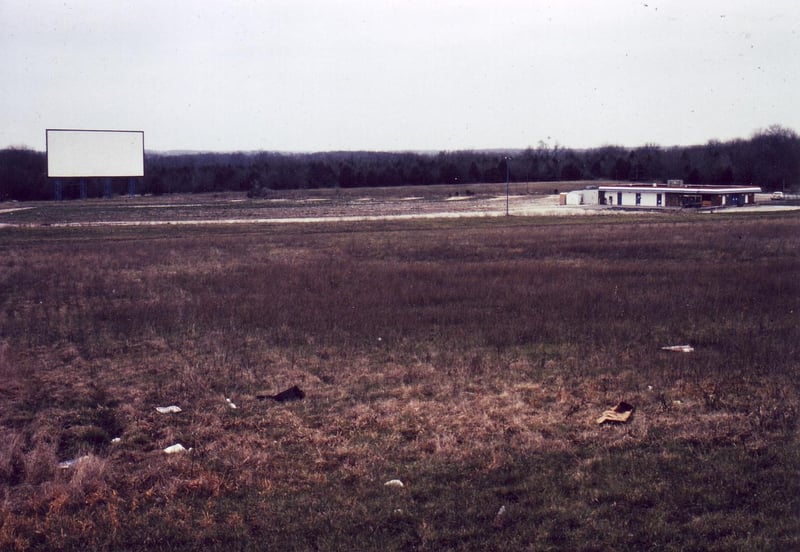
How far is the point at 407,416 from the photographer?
974cm

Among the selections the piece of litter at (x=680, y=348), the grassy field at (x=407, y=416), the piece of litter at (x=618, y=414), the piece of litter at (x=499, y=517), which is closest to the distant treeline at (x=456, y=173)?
the grassy field at (x=407, y=416)

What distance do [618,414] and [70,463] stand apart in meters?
6.52

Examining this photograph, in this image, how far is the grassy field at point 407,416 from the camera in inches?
258

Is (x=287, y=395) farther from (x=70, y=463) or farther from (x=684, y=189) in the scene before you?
(x=684, y=189)

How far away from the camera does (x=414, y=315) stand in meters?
18.0

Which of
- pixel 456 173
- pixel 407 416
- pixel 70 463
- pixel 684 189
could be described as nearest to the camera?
pixel 70 463

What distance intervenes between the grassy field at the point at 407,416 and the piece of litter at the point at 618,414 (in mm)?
198

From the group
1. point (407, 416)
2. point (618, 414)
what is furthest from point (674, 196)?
point (407, 416)

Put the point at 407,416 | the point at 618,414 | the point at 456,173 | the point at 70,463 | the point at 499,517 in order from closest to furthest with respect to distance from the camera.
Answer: the point at 499,517
the point at 70,463
the point at 618,414
the point at 407,416
the point at 456,173

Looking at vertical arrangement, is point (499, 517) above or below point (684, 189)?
below

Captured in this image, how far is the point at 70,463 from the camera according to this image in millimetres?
8406

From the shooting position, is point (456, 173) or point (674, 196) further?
point (456, 173)

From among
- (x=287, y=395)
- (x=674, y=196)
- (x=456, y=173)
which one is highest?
(x=456, y=173)

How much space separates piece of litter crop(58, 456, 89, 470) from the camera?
8.19 m
